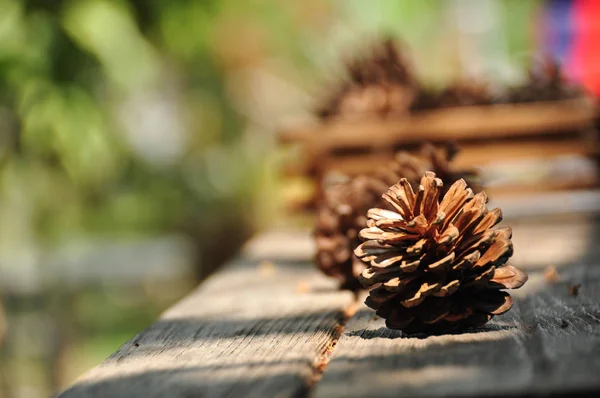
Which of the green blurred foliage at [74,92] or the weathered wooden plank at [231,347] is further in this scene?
the green blurred foliage at [74,92]

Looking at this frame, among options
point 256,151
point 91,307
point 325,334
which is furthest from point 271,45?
point 325,334

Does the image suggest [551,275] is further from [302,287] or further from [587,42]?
[587,42]

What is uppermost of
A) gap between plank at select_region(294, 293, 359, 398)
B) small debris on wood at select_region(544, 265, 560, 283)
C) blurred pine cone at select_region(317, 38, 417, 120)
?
blurred pine cone at select_region(317, 38, 417, 120)

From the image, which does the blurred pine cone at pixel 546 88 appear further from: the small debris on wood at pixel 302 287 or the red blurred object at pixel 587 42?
the red blurred object at pixel 587 42

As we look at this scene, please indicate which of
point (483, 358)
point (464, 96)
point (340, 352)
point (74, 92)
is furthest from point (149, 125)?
point (483, 358)

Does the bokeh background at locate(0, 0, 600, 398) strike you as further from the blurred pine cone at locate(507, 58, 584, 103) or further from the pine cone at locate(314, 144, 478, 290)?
the pine cone at locate(314, 144, 478, 290)

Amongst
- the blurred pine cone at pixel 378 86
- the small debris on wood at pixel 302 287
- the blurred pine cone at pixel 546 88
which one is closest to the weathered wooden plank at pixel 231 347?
the small debris on wood at pixel 302 287

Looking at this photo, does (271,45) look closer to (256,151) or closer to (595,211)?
(256,151)

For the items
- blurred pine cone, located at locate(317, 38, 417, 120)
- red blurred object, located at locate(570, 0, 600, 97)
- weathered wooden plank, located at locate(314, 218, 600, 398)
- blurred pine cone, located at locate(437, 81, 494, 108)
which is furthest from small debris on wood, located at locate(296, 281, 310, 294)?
red blurred object, located at locate(570, 0, 600, 97)
